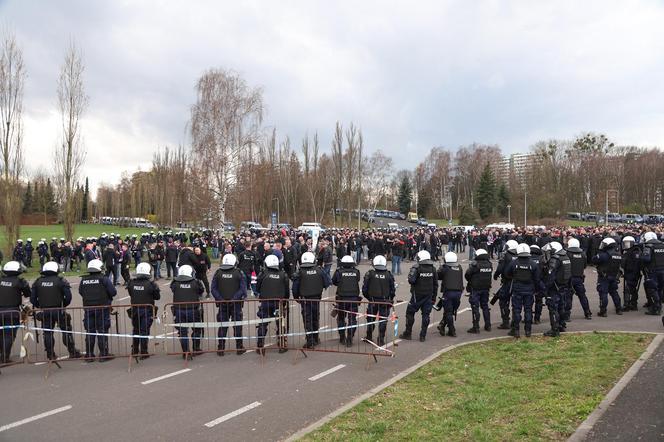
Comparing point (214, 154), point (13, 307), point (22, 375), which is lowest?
point (22, 375)

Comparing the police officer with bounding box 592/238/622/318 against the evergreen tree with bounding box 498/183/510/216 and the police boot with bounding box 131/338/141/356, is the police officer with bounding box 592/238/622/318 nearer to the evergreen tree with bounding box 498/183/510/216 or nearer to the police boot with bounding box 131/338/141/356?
the police boot with bounding box 131/338/141/356

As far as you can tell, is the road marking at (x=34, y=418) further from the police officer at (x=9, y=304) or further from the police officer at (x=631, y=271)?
the police officer at (x=631, y=271)

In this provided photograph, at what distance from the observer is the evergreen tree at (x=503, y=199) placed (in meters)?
75.2

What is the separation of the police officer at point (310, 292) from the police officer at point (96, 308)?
11.6 feet

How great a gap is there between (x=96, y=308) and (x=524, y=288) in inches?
329

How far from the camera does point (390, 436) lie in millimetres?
4918

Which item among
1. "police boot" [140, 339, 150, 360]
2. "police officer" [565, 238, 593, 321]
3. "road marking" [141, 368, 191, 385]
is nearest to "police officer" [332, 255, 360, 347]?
"road marking" [141, 368, 191, 385]

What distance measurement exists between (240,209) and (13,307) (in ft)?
82.2

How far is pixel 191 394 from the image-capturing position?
21.0 ft

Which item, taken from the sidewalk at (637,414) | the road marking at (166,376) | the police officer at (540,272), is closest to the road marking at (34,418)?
the road marking at (166,376)

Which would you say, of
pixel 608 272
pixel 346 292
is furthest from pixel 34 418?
pixel 608 272

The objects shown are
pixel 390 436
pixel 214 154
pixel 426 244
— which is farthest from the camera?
pixel 214 154

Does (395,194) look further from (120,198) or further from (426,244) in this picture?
(426,244)

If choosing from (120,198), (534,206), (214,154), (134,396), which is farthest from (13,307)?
(120,198)
